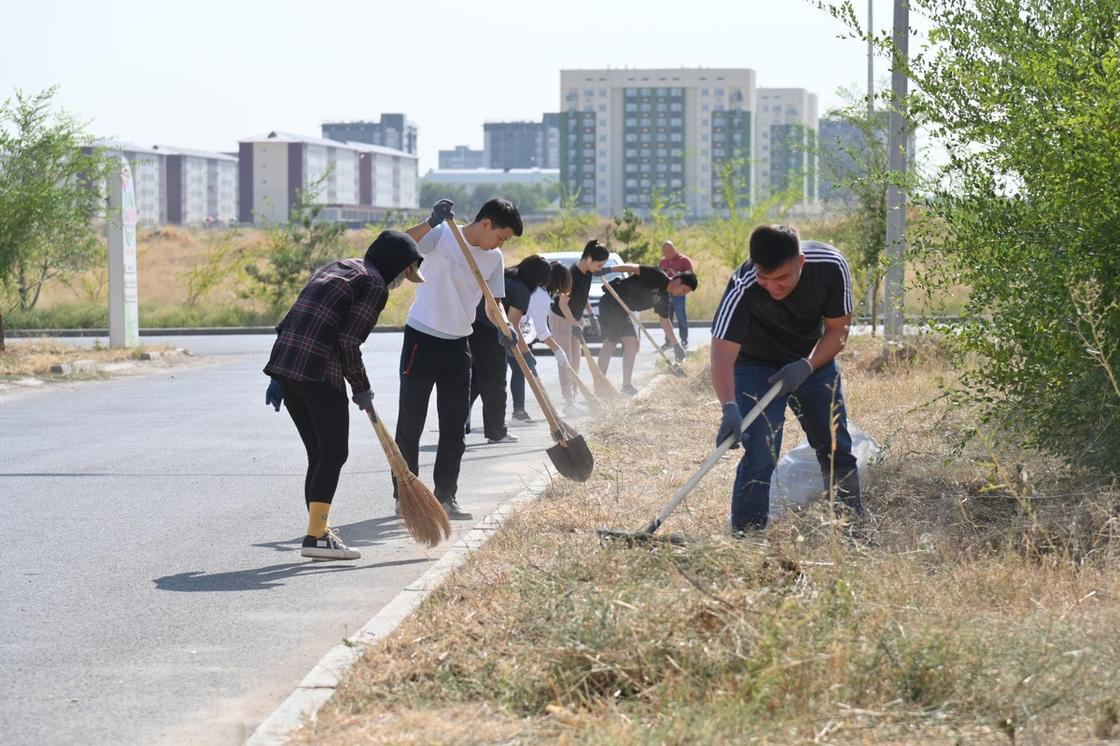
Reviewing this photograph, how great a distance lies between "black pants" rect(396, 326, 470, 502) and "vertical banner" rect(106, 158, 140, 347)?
16.0 m

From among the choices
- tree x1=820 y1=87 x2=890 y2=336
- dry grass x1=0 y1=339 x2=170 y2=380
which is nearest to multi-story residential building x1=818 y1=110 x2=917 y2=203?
tree x1=820 y1=87 x2=890 y2=336

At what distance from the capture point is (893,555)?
590cm

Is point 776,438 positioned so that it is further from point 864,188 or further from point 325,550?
point 864,188

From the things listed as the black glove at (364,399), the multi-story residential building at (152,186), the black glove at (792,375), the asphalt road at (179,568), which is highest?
the multi-story residential building at (152,186)

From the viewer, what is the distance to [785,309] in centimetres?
652

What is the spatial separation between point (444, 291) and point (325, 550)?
70.0 inches

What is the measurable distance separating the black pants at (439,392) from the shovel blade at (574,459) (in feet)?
1.86

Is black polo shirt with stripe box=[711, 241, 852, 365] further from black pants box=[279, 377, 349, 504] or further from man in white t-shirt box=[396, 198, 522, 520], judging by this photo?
man in white t-shirt box=[396, 198, 522, 520]

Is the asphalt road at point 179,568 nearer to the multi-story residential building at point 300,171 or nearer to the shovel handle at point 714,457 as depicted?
the shovel handle at point 714,457

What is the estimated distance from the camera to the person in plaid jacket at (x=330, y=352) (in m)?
7.16

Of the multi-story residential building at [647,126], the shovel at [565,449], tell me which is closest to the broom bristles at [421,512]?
the shovel at [565,449]

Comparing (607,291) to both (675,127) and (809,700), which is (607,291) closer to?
(809,700)

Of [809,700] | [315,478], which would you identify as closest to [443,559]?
[315,478]

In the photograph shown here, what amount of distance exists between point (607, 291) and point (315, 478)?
855cm
